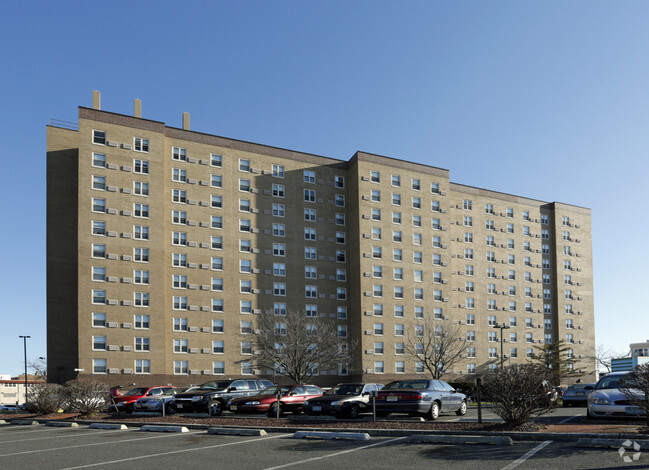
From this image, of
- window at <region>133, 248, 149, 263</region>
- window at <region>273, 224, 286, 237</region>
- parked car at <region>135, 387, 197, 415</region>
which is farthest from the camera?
window at <region>273, 224, 286, 237</region>

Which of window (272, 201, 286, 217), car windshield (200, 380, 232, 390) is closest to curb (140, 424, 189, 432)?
car windshield (200, 380, 232, 390)

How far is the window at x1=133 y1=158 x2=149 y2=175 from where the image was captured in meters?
56.4

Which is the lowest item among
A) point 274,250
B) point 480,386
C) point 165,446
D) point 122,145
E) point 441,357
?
point 441,357

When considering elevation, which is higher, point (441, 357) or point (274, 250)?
point (274, 250)

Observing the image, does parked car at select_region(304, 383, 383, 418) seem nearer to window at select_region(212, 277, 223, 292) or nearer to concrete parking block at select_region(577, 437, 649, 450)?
concrete parking block at select_region(577, 437, 649, 450)

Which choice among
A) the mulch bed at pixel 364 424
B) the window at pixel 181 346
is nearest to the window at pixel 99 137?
the window at pixel 181 346

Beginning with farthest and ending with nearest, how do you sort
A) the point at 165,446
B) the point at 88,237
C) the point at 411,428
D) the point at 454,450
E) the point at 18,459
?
the point at 88,237 < the point at 411,428 < the point at 165,446 < the point at 18,459 < the point at 454,450

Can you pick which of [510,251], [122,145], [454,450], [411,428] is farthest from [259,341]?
[454,450]

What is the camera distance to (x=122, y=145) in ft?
184

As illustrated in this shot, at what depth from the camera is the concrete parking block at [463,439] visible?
13.1 m

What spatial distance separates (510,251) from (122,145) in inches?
1955

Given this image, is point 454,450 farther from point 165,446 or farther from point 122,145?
point 122,145

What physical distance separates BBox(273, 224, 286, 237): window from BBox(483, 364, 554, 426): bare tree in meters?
49.4

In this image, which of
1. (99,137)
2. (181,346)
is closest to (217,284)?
(181,346)
